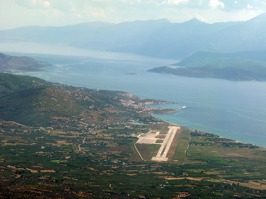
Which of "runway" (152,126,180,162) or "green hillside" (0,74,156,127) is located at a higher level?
"green hillside" (0,74,156,127)

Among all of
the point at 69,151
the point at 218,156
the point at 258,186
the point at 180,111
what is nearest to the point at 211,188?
the point at 258,186

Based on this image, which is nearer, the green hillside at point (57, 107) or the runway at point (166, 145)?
the runway at point (166, 145)

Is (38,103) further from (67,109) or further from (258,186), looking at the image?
(258,186)

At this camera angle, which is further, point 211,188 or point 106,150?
point 106,150

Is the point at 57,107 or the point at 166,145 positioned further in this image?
the point at 57,107

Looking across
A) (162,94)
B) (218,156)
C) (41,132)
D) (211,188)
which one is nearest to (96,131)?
(41,132)

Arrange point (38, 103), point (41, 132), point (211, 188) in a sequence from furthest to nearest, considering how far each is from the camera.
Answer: point (38, 103), point (41, 132), point (211, 188)

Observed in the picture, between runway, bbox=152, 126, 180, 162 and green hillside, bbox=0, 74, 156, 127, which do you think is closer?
runway, bbox=152, 126, 180, 162

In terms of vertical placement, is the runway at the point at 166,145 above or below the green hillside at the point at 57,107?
below

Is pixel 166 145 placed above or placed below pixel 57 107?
below

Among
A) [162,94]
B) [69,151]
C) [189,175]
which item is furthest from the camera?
[162,94]
